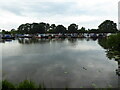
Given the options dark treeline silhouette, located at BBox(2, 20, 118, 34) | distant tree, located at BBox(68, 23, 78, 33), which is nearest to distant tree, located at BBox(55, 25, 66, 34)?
dark treeline silhouette, located at BBox(2, 20, 118, 34)

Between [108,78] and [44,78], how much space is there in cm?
430

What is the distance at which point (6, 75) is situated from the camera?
9562 mm

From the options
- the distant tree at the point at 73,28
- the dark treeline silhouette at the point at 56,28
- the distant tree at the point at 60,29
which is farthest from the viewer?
the distant tree at the point at 73,28

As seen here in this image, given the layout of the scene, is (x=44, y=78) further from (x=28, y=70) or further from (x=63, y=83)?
(x=28, y=70)

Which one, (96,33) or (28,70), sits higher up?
(96,33)

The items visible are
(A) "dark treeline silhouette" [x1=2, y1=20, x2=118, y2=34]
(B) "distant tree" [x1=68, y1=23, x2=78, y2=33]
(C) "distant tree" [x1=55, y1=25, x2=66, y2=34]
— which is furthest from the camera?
(B) "distant tree" [x1=68, y1=23, x2=78, y2=33]

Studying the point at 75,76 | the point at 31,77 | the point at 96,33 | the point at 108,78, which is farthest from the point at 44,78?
the point at 96,33

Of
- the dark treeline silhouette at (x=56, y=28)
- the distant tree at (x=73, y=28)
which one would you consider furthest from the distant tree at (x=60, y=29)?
the distant tree at (x=73, y=28)

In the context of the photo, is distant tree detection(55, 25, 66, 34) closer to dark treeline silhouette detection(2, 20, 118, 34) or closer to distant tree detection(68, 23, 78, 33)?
dark treeline silhouette detection(2, 20, 118, 34)

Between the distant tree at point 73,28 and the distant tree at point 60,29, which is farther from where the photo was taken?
the distant tree at point 73,28

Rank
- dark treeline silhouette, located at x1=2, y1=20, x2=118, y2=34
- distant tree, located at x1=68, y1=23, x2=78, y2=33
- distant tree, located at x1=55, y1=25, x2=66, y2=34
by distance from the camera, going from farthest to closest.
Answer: distant tree, located at x1=68, y1=23, x2=78, y2=33
distant tree, located at x1=55, y1=25, x2=66, y2=34
dark treeline silhouette, located at x1=2, y1=20, x2=118, y2=34

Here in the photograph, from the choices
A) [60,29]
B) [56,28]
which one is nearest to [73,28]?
[60,29]

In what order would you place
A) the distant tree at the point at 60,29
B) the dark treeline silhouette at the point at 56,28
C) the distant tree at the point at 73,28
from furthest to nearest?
the distant tree at the point at 73,28 < the distant tree at the point at 60,29 < the dark treeline silhouette at the point at 56,28

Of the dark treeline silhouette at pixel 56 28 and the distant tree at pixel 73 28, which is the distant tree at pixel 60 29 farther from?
the distant tree at pixel 73 28
